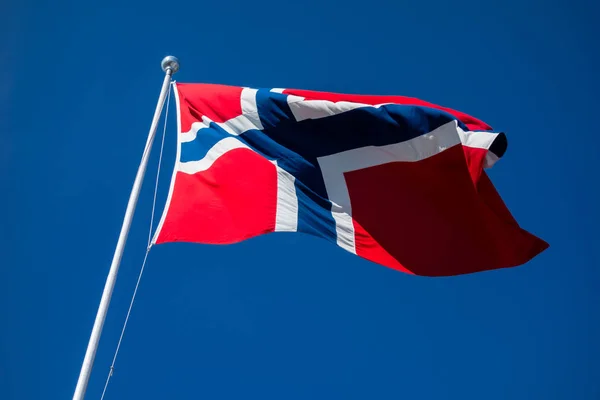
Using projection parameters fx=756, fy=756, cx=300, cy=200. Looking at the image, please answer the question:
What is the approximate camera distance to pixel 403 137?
33.7 ft

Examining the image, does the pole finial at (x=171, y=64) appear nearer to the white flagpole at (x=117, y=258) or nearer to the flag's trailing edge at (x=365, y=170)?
the white flagpole at (x=117, y=258)

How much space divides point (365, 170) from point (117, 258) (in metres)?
3.96

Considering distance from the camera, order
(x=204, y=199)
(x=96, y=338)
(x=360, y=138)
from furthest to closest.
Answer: (x=360, y=138) < (x=204, y=199) < (x=96, y=338)

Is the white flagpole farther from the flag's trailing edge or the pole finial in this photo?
the flag's trailing edge

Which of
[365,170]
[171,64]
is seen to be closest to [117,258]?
[171,64]

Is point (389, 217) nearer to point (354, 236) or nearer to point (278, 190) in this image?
point (354, 236)

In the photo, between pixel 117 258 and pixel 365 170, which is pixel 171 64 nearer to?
pixel 365 170

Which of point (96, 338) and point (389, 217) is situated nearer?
point (96, 338)

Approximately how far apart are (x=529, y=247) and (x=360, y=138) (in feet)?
8.91

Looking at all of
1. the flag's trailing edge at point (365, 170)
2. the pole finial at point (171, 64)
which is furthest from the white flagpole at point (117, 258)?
the flag's trailing edge at point (365, 170)

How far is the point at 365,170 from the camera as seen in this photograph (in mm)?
10562

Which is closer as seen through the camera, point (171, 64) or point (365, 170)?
point (171, 64)

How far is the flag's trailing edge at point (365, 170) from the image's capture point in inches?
386

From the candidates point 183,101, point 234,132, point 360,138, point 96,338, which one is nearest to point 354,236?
point 360,138
